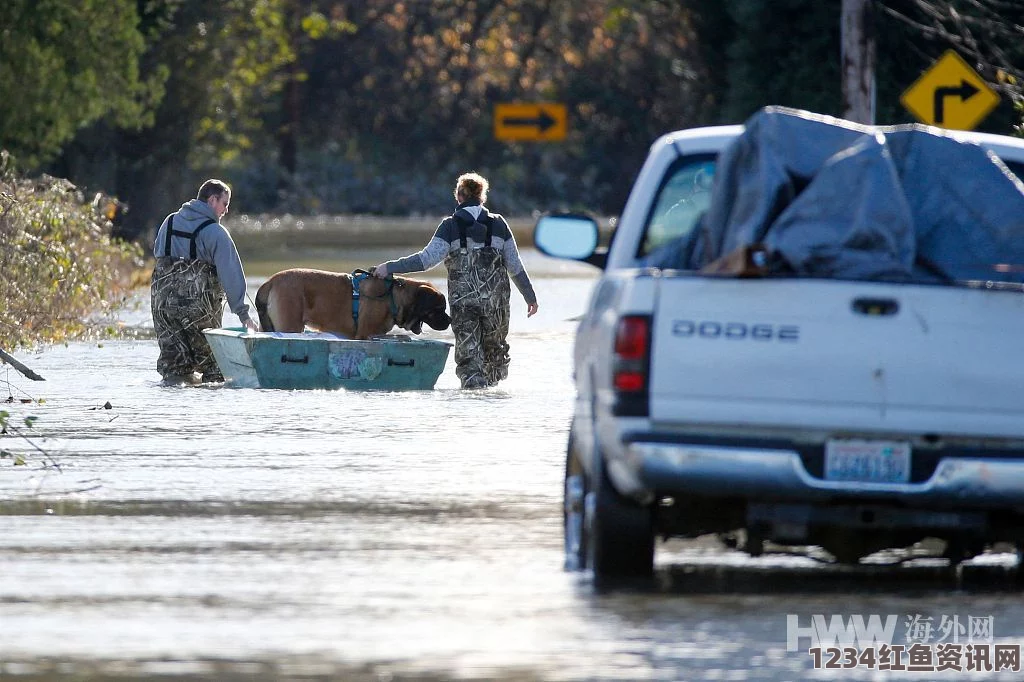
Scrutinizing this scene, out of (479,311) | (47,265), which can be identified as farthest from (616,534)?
(47,265)

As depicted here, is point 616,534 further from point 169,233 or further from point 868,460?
point 169,233

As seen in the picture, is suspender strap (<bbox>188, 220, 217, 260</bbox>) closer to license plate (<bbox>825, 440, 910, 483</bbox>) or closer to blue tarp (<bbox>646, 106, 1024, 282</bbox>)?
blue tarp (<bbox>646, 106, 1024, 282</bbox>)

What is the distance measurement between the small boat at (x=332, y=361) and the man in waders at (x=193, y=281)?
0.29 m

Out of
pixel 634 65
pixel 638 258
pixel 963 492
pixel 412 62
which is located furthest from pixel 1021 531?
pixel 412 62

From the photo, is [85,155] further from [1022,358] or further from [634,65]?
[634,65]

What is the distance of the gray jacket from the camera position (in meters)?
19.7

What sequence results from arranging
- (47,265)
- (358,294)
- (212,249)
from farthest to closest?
1. (47,265)
2. (358,294)
3. (212,249)

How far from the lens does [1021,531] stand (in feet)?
33.6

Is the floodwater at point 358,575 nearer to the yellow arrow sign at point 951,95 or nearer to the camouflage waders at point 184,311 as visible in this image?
the camouflage waders at point 184,311

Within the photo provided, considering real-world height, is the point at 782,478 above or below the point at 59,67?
below

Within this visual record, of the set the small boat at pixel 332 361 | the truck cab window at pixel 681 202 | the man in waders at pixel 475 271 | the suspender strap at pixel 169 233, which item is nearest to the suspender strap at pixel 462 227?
the man in waders at pixel 475 271

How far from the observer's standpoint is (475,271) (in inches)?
793

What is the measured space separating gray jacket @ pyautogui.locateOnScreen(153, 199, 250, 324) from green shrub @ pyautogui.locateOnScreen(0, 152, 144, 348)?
8.35 ft

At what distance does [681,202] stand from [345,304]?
9853 millimetres
